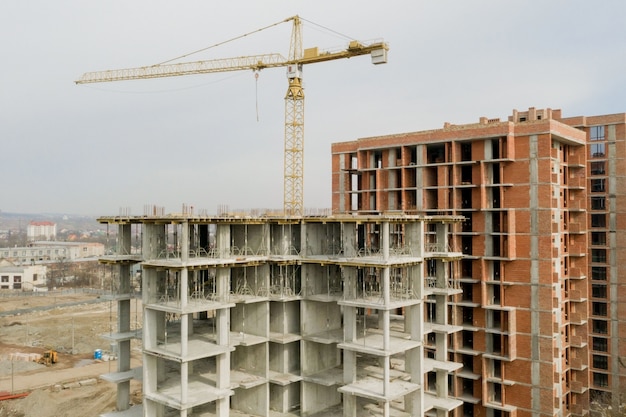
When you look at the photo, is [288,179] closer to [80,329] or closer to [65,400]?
[65,400]

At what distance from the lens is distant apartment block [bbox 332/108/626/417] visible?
43.7 metres

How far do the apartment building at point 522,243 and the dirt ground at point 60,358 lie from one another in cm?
3130

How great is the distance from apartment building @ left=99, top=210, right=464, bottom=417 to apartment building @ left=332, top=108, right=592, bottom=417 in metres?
8.19

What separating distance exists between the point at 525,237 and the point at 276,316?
23.5 meters

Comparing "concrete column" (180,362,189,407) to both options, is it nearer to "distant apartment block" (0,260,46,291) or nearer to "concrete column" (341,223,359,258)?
"concrete column" (341,223,359,258)

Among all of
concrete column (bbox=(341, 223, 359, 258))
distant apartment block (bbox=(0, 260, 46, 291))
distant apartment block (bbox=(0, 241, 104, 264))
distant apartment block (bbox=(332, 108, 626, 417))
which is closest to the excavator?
distant apartment block (bbox=(332, 108, 626, 417))

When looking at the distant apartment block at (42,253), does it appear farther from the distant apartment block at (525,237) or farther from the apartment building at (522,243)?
the apartment building at (522,243)

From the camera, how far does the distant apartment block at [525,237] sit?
4369 cm

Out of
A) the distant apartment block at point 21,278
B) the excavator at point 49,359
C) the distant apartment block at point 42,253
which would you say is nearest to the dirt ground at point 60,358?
the excavator at point 49,359

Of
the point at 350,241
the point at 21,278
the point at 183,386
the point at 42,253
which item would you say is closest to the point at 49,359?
the point at 183,386

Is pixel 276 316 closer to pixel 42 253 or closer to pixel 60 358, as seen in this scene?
pixel 60 358

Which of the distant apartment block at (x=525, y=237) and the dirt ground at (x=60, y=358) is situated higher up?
the distant apartment block at (x=525, y=237)

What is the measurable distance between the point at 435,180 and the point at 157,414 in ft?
107

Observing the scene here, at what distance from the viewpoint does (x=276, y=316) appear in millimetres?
36250
